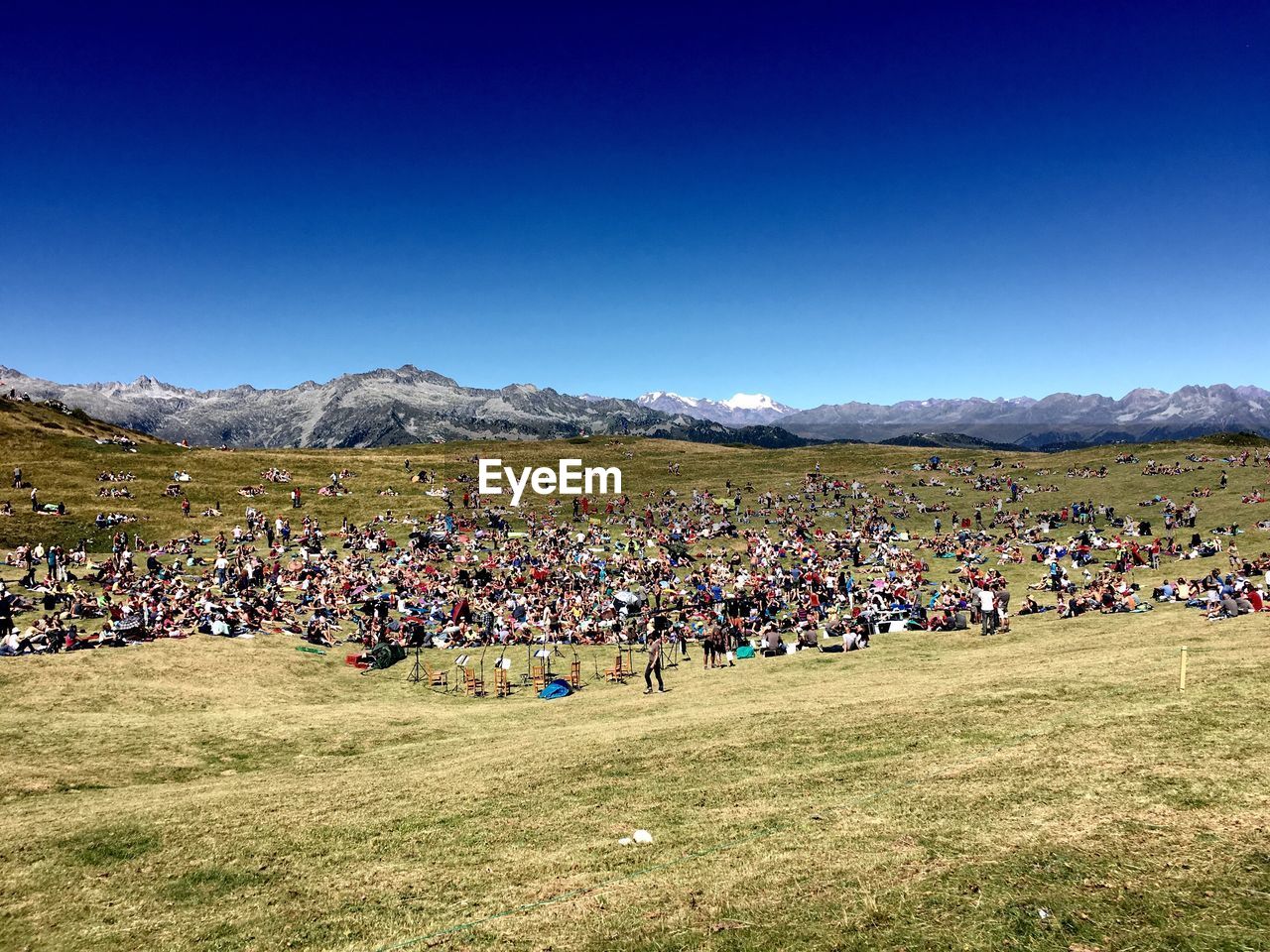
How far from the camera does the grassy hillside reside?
324 inches

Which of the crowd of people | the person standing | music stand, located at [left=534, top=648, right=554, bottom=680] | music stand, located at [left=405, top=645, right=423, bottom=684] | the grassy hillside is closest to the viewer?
the grassy hillside

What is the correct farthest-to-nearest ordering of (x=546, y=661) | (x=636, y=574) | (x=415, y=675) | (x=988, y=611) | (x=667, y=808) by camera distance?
(x=636, y=574) < (x=546, y=661) < (x=988, y=611) < (x=415, y=675) < (x=667, y=808)

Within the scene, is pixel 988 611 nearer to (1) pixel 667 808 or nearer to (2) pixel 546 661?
(2) pixel 546 661

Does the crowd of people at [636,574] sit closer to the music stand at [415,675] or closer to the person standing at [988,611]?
the person standing at [988,611]

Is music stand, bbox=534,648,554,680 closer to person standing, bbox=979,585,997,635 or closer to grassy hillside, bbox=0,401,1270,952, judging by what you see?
grassy hillside, bbox=0,401,1270,952

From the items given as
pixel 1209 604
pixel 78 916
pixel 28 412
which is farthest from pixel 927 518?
pixel 28 412

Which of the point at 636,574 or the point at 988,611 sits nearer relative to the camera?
the point at 988,611

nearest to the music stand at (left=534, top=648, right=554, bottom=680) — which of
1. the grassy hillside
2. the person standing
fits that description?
the grassy hillside

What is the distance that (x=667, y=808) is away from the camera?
1192 cm

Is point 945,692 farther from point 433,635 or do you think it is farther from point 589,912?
point 433,635

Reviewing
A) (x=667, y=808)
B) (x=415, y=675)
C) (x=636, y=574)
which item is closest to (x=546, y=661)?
(x=415, y=675)

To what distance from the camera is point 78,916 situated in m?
9.06

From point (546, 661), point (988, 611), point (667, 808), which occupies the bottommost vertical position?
point (546, 661)

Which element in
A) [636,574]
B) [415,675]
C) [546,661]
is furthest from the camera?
[636,574]
